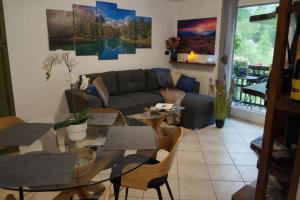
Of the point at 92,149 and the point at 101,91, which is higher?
the point at 101,91

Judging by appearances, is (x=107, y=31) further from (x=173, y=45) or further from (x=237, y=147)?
(x=237, y=147)

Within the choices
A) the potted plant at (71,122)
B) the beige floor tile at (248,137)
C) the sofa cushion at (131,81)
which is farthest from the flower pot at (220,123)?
the potted plant at (71,122)

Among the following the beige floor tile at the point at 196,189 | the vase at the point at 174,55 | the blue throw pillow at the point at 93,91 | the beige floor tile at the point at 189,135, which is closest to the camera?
the beige floor tile at the point at 196,189

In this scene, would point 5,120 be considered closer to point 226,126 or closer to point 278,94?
point 278,94

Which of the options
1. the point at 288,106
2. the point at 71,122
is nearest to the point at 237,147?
the point at 71,122

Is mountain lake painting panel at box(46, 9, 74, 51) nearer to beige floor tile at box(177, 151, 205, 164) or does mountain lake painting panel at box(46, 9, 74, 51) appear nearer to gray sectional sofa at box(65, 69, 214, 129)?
gray sectional sofa at box(65, 69, 214, 129)

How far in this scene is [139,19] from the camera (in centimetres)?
461

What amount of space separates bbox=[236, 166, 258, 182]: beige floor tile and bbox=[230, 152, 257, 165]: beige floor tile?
0.12 meters

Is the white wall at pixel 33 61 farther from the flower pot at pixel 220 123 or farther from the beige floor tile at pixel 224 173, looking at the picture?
the beige floor tile at pixel 224 173

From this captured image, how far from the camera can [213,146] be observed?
3.31 metres

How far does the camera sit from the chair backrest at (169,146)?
1.53 metres

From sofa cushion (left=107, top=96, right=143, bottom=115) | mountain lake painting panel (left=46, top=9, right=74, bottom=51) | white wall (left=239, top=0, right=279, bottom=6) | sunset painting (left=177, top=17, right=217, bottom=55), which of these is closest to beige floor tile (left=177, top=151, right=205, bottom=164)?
sofa cushion (left=107, top=96, right=143, bottom=115)

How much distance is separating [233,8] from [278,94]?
12.5 ft

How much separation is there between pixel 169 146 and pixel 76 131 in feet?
2.54
